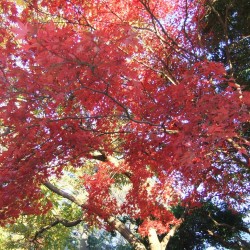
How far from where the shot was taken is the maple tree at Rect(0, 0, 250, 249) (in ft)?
15.2

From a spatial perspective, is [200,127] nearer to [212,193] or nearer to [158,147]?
[158,147]

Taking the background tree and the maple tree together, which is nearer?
the maple tree

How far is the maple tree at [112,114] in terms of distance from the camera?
15.2 ft

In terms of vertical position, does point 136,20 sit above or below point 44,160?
above

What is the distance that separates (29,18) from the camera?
8.81 m

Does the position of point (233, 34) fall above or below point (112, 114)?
→ above

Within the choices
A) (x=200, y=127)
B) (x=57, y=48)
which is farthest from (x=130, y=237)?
(x=57, y=48)

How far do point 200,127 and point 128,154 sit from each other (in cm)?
254

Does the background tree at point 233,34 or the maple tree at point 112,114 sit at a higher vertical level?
the background tree at point 233,34

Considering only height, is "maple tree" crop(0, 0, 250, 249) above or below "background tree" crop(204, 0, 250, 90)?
below

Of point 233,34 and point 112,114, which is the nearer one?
point 112,114

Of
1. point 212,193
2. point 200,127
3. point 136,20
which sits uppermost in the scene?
point 136,20

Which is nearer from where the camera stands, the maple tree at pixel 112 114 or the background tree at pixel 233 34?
the maple tree at pixel 112 114

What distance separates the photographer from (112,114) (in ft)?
22.0
